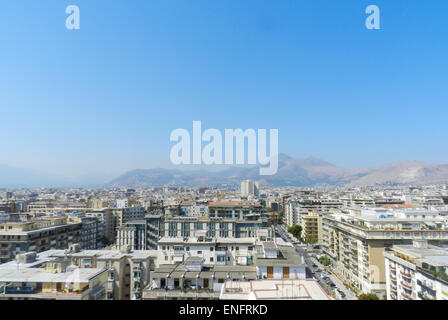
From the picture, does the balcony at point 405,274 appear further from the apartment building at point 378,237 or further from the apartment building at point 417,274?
the apartment building at point 378,237

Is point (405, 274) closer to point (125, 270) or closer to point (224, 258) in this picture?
point (224, 258)

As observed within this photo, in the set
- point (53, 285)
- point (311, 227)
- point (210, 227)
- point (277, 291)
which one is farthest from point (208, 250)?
point (311, 227)

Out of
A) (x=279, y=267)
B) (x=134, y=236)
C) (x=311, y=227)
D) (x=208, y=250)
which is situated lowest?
(x=311, y=227)

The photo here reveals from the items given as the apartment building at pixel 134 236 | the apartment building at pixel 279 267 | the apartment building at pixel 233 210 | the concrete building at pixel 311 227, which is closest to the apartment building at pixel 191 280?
the apartment building at pixel 279 267

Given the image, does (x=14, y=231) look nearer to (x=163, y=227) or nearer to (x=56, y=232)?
(x=56, y=232)

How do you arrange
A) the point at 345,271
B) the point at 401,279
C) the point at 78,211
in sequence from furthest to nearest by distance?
the point at 78,211, the point at 345,271, the point at 401,279
